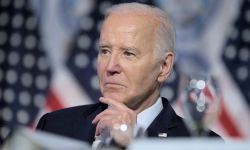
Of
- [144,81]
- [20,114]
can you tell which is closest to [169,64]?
[144,81]

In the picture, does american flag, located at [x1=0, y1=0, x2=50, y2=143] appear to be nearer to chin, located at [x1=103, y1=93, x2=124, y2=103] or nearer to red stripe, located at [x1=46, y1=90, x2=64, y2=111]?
red stripe, located at [x1=46, y1=90, x2=64, y2=111]

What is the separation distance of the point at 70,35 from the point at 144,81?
1.17 metres

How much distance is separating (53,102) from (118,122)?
145cm

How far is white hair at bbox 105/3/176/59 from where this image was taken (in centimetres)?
176

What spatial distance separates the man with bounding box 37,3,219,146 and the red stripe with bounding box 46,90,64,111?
3.40 feet

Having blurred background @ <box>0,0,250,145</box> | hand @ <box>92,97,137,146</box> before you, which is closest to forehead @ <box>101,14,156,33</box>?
hand @ <box>92,97,137,146</box>

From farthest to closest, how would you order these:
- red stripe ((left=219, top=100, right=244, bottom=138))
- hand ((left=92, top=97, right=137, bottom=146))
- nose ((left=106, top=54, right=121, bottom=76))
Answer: red stripe ((left=219, top=100, right=244, bottom=138))
nose ((left=106, top=54, right=121, bottom=76))
hand ((left=92, top=97, right=137, bottom=146))

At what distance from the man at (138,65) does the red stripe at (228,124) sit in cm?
95

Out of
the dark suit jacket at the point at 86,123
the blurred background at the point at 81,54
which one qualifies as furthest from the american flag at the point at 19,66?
the dark suit jacket at the point at 86,123

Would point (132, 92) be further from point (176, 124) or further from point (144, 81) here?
point (176, 124)

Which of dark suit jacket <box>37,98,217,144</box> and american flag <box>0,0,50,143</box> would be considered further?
american flag <box>0,0,50,143</box>

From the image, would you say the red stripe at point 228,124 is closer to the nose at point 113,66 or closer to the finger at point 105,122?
the nose at point 113,66

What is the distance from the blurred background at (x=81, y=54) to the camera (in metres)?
2.76

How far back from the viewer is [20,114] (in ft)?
9.71
